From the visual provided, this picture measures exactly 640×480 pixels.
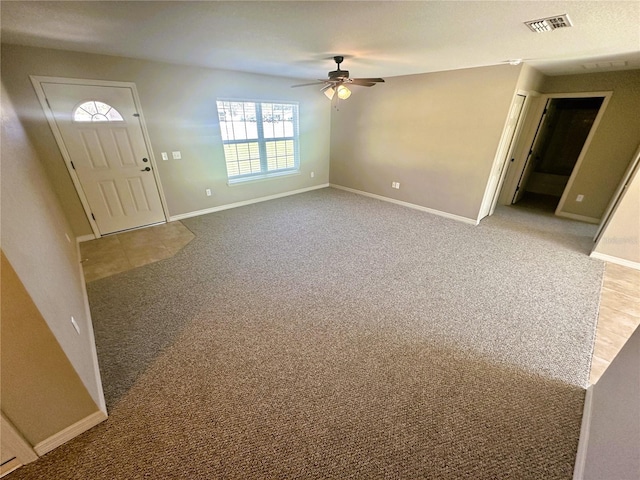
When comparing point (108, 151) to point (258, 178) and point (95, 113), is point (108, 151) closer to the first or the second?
point (95, 113)

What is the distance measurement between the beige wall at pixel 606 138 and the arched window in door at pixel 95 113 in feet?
22.5

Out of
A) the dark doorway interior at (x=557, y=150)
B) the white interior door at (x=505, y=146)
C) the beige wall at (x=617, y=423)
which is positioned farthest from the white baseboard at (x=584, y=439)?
the dark doorway interior at (x=557, y=150)

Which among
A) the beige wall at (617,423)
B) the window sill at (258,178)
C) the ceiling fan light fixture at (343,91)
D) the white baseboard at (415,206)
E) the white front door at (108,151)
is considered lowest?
the white baseboard at (415,206)

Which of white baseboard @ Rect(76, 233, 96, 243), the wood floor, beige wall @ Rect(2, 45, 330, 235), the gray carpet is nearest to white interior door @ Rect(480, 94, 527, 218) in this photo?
the gray carpet

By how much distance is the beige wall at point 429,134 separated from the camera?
3.71m

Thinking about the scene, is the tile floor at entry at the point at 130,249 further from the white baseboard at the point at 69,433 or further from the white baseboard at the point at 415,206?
the white baseboard at the point at 415,206

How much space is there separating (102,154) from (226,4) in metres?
2.93

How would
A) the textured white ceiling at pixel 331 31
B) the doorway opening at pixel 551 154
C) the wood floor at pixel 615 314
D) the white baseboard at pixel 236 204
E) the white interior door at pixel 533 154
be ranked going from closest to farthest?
the textured white ceiling at pixel 331 31, the wood floor at pixel 615 314, the white baseboard at pixel 236 204, the white interior door at pixel 533 154, the doorway opening at pixel 551 154

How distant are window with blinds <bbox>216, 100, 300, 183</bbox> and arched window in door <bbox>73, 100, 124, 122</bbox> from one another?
145 cm

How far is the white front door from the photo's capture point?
10.1 feet

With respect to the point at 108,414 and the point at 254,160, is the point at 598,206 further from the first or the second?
the point at 108,414

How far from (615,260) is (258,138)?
5.62m

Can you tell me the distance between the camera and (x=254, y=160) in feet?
16.1

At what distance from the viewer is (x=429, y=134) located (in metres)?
4.39
